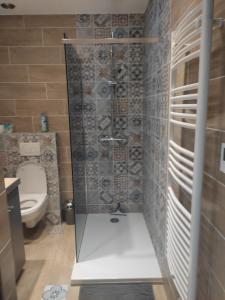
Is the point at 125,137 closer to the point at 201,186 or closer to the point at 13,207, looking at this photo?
the point at 13,207

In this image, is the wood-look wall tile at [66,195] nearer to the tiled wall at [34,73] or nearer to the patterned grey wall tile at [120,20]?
the tiled wall at [34,73]

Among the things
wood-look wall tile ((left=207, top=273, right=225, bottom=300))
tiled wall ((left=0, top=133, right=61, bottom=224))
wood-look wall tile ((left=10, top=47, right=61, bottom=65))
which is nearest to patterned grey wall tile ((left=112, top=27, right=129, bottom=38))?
wood-look wall tile ((left=10, top=47, right=61, bottom=65))

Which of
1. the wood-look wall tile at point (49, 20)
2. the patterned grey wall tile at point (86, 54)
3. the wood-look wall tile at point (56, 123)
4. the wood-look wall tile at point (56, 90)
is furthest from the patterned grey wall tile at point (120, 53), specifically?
the wood-look wall tile at point (56, 123)

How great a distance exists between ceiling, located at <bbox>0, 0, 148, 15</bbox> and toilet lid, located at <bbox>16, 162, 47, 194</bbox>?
182 centimetres

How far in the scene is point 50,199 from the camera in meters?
2.95

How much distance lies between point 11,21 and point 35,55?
18.5 inches

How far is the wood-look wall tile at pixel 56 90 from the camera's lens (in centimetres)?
285

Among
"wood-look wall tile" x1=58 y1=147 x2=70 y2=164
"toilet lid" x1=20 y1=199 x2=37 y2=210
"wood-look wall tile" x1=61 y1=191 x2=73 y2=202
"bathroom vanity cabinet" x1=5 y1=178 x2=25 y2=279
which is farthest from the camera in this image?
"wood-look wall tile" x1=61 y1=191 x2=73 y2=202

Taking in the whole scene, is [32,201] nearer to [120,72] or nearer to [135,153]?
[135,153]

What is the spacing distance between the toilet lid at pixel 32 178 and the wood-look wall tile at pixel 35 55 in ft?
4.29

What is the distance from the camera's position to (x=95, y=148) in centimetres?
298

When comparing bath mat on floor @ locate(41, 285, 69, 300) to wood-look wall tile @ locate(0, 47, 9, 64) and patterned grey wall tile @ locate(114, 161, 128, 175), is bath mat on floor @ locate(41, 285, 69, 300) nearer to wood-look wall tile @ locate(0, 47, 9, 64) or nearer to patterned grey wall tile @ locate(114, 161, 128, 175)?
patterned grey wall tile @ locate(114, 161, 128, 175)

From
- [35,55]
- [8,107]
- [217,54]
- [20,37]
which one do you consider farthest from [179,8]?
[8,107]

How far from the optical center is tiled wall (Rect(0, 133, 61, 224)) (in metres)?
2.83
